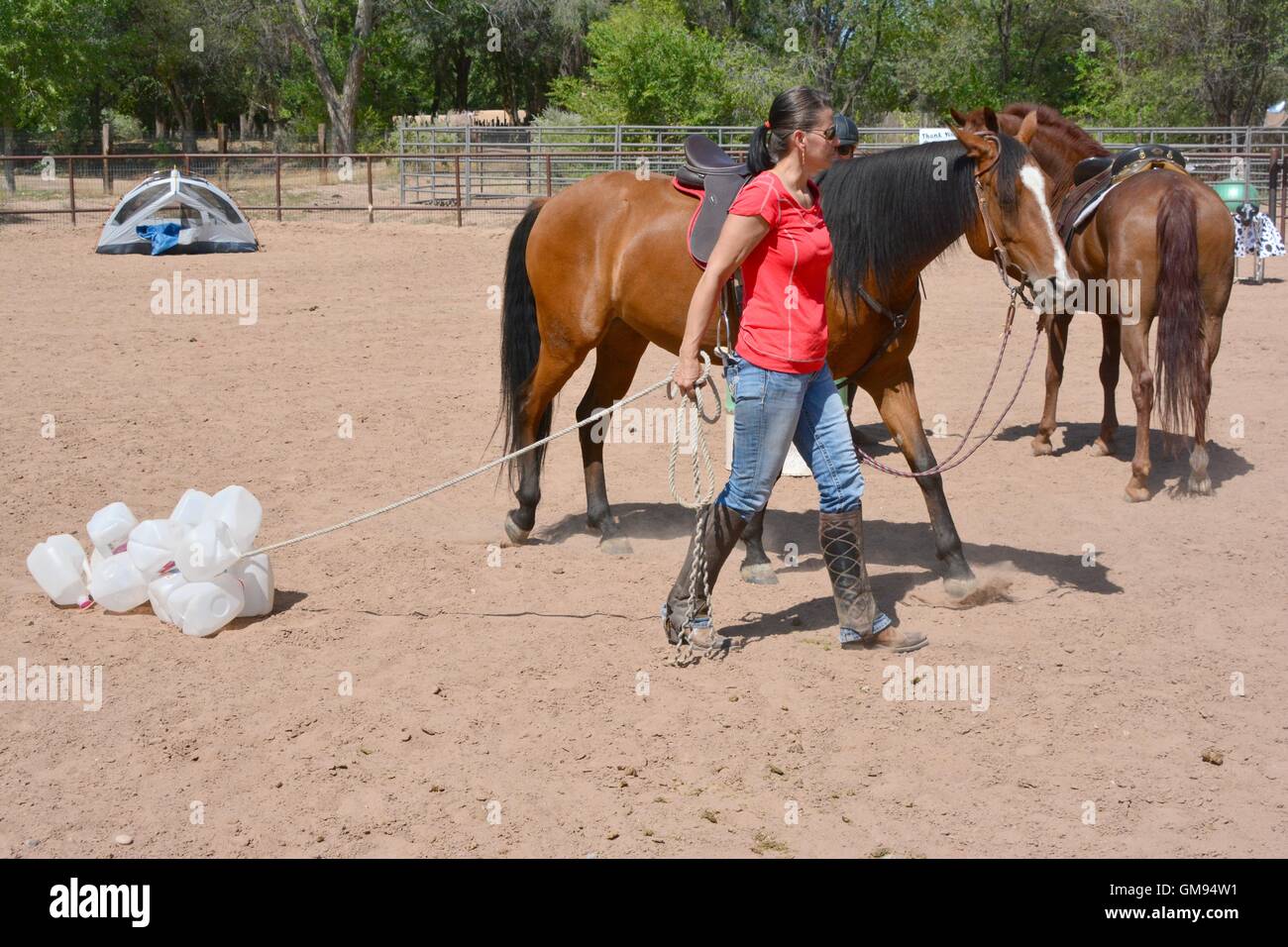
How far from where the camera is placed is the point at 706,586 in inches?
189

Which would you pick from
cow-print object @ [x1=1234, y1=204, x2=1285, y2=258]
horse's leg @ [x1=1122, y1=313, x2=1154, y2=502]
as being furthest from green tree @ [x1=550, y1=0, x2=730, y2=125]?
horse's leg @ [x1=1122, y1=313, x2=1154, y2=502]

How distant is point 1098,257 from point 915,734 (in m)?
4.78

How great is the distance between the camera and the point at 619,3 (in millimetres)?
41500

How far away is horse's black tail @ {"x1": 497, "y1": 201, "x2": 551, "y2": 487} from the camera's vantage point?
665cm

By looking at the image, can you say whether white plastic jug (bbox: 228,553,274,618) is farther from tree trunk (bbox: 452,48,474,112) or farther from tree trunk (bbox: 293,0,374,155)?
tree trunk (bbox: 452,48,474,112)

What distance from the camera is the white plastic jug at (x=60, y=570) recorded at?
5195mm

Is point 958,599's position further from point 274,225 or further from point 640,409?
point 274,225

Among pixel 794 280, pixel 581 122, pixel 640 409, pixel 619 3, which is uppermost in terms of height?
pixel 619 3

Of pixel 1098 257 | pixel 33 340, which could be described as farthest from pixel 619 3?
pixel 1098 257

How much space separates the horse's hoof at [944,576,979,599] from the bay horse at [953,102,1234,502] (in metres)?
2.24

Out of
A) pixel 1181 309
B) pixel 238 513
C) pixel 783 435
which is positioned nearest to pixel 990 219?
pixel 783 435

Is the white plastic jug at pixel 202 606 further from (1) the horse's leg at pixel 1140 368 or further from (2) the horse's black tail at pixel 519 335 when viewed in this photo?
(1) the horse's leg at pixel 1140 368

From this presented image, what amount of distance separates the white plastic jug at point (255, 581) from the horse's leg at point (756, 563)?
2.18 metres

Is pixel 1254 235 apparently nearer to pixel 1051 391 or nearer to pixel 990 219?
pixel 1051 391
